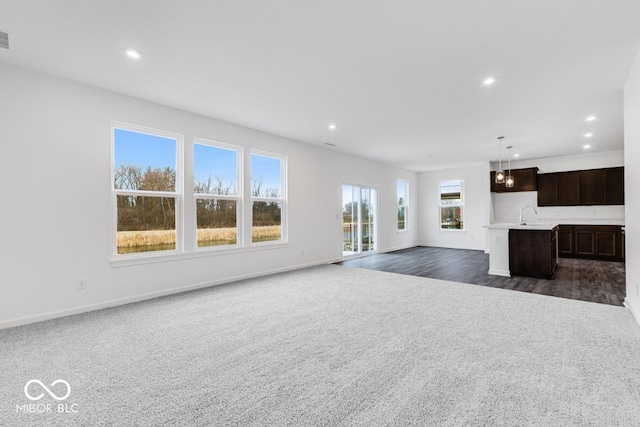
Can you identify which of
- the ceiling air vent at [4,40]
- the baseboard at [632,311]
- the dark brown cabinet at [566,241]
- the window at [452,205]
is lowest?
the baseboard at [632,311]

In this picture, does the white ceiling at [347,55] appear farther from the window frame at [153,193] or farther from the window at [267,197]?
the window at [267,197]

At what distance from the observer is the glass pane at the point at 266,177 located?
551 cm

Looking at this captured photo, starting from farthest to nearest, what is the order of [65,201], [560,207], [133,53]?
[560,207], [65,201], [133,53]

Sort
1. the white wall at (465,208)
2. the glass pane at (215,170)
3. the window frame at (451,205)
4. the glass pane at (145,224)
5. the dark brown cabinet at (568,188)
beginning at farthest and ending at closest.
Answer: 1. the window frame at (451,205)
2. the white wall at (465,208)
3. the dark brown cabinet at (568,188)
4. the glass pane at (215,170)
5. the glass pane at (145,224)

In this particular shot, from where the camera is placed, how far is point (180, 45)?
273 centimetres

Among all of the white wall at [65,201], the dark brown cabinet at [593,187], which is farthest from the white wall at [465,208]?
the white wall at [65,201]

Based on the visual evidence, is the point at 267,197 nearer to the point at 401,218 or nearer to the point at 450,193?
the point at 401,218

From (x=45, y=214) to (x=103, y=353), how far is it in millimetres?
1864

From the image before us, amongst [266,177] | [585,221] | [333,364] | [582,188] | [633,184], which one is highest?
[266,177]

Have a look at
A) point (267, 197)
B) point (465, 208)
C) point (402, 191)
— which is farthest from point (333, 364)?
point (465, 208)

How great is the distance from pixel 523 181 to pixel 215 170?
8010 mm

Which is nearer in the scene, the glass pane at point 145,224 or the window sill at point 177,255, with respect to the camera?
the window sill at point 177,255

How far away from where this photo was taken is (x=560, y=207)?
26.1 ft

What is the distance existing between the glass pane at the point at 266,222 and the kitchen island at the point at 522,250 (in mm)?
4078
